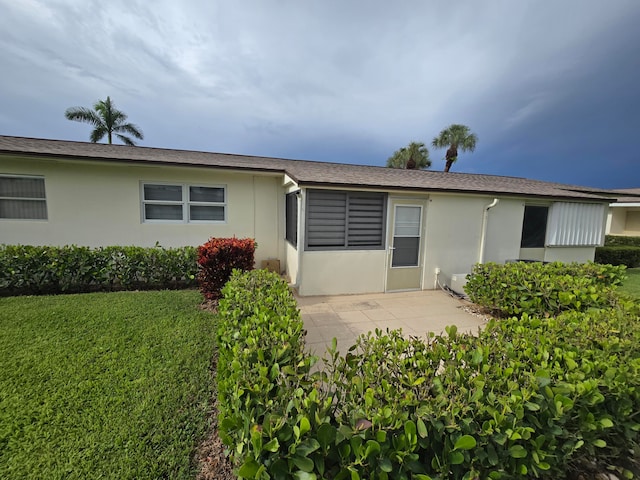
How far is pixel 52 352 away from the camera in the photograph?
3.54 metres

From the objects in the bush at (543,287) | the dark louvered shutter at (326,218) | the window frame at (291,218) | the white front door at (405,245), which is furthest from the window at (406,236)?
the window frame at (291,218)

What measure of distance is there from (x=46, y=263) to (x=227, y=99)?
9.87 m

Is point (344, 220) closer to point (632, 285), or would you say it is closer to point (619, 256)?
point (632, 285)

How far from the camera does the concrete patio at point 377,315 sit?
15.3 feet

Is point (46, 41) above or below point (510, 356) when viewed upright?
above

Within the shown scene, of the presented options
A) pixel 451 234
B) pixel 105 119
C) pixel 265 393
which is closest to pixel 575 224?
pixel 451 234

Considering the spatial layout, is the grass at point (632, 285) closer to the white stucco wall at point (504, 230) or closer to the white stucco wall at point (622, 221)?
the white stucco wall at point (504, 230)

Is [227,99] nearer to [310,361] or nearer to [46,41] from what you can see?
[46,41]

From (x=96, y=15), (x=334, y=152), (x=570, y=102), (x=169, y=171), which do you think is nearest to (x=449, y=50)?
(x=169, y=171)

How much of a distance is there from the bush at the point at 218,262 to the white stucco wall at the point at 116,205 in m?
2.33

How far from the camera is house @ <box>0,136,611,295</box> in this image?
671 cm

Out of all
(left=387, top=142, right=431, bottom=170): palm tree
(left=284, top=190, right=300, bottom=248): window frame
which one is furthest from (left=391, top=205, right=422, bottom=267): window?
(left=387, top=142, right=431, bottom=170): palm tree

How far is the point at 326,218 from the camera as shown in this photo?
21.9 ft

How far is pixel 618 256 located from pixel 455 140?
14.0m
